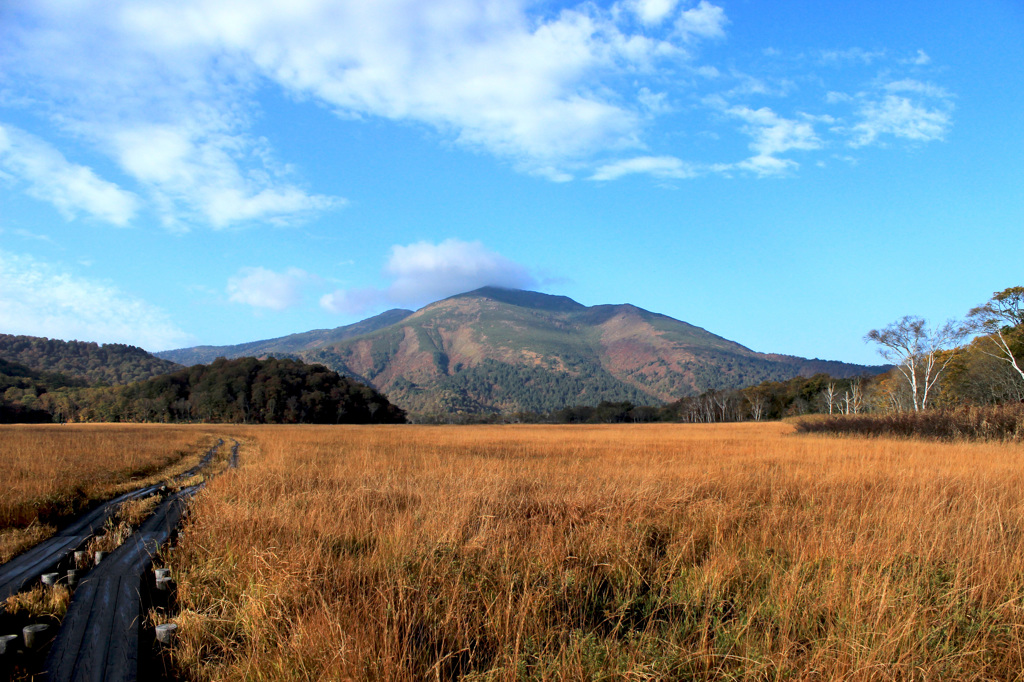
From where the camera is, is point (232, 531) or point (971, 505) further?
point (971, 505)

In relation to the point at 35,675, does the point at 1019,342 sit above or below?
above

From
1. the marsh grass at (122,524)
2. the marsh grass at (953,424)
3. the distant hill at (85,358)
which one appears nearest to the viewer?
the marsh grass at (122,524)

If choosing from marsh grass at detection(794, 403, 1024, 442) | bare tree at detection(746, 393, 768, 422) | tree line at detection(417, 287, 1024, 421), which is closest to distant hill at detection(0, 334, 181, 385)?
tree line at detection(417, 287, 1024, 421)

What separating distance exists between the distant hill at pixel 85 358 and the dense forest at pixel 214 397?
35710 millimetres

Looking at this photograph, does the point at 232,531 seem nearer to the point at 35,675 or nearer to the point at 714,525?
the point at 35,675

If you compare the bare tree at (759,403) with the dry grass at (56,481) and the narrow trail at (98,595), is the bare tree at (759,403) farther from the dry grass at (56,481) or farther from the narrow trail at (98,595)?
the narrow trail at (98,595)

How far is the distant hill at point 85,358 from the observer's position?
148 m

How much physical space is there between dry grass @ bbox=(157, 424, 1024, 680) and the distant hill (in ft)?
557

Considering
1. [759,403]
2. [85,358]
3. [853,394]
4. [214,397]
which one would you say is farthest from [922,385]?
[85,358]

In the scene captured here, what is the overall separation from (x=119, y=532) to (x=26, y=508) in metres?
2.33

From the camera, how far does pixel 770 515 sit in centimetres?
705

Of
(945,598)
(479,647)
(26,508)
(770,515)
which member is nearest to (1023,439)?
(770,515)

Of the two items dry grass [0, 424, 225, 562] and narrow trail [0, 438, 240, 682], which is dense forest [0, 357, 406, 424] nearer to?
dry grass [0, 424, 225, 562]

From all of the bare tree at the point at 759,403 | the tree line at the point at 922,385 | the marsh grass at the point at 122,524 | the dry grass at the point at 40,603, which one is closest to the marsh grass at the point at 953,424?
the tree line at the point at 922,385
